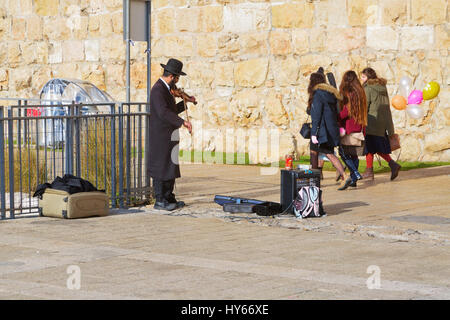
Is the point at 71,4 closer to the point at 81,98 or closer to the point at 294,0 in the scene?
the point at 81,98

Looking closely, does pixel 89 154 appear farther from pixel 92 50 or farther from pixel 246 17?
pixel 92 50

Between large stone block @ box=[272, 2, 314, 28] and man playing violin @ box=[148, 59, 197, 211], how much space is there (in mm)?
7370

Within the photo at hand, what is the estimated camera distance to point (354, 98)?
593 inches

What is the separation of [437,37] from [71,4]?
31.7 feet

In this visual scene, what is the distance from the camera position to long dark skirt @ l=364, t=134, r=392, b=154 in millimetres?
15906

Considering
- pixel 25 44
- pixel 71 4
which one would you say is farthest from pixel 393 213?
pixel 25 44

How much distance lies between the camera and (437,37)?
1814 centimetres

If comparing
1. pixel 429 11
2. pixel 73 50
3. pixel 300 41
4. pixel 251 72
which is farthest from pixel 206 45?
pixel 429 11

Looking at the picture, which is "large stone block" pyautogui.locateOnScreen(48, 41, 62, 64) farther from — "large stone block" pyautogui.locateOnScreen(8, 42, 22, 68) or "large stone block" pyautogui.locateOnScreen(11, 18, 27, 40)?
"large stone block" pyautogui.locateOnScreen(8, 42, 22, 68)

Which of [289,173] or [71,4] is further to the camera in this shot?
[71,4]

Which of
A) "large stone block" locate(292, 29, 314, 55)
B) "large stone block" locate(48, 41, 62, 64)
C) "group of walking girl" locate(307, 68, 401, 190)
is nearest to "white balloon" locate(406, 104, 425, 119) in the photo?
"group of walking girl" locate(307, 68, 401, 190)

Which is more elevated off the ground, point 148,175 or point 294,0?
point 294,0

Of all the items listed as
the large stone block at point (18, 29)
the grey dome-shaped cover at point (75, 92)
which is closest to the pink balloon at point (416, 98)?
the grey dome-shaped cover at point (75, 92)

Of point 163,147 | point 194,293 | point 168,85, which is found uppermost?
point 168,85
